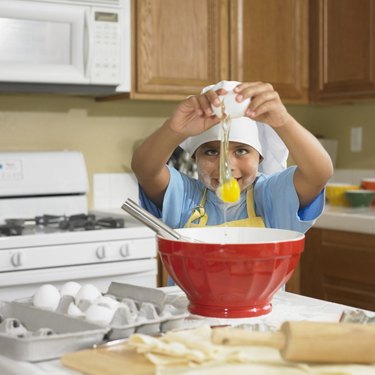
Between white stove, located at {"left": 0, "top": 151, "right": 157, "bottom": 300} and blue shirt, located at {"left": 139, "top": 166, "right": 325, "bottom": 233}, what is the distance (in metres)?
0.82

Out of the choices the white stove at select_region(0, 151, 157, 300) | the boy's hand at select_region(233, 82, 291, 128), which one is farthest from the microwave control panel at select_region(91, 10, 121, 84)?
the boy's hand at select_region(233, 82, 291, 128)

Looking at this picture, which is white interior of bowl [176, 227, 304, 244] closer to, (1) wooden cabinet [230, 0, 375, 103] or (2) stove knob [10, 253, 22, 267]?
(2) stove knob [10, 253, 22, 267]

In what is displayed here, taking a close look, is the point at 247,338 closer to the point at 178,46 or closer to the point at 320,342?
the point at 320,342

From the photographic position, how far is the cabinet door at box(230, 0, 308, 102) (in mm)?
3305

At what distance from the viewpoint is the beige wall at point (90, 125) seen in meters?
3.16

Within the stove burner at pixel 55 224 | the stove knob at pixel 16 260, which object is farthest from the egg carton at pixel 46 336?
the stove burner at pixel 55 224

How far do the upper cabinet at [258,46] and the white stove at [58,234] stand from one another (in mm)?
477

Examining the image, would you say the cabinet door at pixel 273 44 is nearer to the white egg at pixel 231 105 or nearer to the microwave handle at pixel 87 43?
the microwave handle at pixel 87 43

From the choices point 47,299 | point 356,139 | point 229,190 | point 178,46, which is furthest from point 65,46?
point 47,299

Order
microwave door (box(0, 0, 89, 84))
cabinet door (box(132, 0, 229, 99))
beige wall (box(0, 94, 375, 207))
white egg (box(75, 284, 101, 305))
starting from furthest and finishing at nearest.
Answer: beige wall (box(0, 94, 375, 207)) → cabinet door (box(132, 0, 229, 99)) → microwave door (box(0, 0, 89, 84)) → white egg (box(75, 284, 101, 305))

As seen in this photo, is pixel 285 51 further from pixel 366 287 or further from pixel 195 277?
pixel 195 277

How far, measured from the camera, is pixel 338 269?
118 inches

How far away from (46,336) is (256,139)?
0.87 metres

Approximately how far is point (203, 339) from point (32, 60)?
200 centimetres
